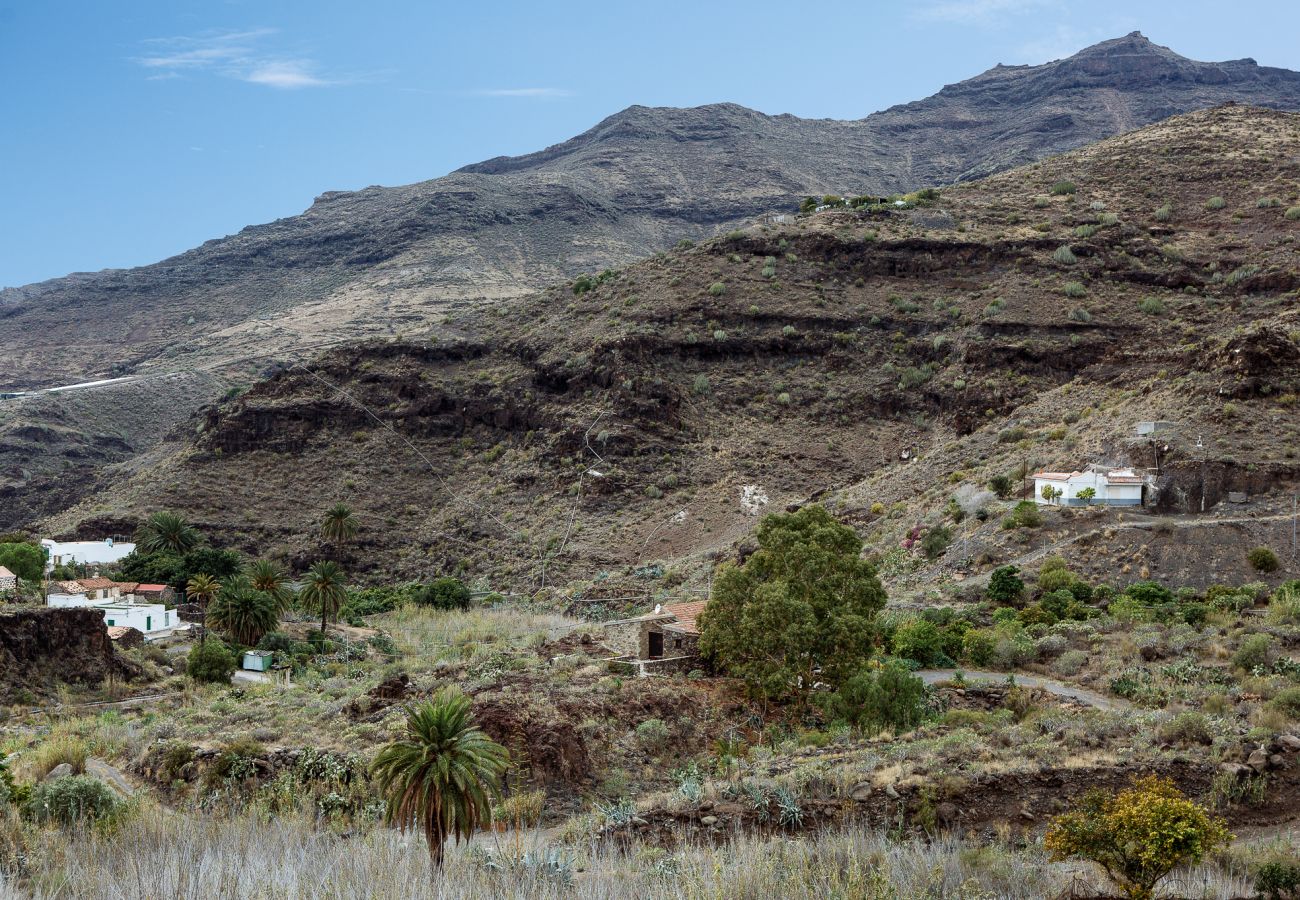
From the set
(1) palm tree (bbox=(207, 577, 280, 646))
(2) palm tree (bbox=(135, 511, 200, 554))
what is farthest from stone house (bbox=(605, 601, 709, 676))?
(2) palm tree (bbox=(135, 511, 200, 554))

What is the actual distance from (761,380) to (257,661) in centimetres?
3021

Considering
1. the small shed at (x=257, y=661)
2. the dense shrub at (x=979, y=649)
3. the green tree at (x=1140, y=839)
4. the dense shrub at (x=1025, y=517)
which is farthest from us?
the small shed at (x=257, y=661)

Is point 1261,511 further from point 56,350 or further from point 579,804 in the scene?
point 56,350

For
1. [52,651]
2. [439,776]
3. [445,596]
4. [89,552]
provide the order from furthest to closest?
1. [89,552]
2. [445,596]
3. [52,651]
4. [439,776]

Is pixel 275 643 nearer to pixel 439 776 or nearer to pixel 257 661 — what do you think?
pixel 257 661

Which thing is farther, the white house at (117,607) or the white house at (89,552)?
the white house at (89,552)

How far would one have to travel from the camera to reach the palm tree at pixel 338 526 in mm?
52906

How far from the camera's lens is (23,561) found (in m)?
48.3

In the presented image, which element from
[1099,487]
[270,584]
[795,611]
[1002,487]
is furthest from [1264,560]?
[270,584]

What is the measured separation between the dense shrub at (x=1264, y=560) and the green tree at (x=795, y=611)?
12.2 metres

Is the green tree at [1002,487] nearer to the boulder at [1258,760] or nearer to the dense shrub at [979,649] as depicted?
the dense shrub at [979,649]

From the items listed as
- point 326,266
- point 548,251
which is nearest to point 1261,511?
point 548,251

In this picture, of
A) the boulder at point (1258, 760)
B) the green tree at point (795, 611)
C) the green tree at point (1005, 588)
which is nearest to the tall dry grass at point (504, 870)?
the boulder at point (1258, 760)

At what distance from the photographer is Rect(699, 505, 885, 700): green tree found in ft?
77.1
